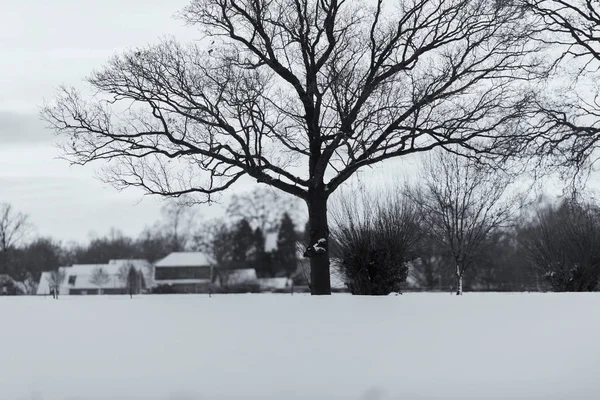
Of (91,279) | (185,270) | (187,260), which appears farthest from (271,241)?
(91,279)

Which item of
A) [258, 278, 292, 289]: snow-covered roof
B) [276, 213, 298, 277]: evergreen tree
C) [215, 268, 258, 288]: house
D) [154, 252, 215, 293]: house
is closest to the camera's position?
[258, 278, 292, 289]: snow-covered roof

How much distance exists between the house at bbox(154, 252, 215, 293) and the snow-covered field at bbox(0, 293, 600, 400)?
72.5 metres

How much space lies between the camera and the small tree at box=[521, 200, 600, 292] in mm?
19516

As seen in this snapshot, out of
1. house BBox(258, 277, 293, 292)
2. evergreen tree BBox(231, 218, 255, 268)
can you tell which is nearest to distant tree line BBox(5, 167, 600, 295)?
house BBox(258, 277, 293, 292)

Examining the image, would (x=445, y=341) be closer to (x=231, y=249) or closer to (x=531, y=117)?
A: (x=531, y=117)

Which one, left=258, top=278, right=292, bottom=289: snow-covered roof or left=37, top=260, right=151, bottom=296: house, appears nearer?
left=258, top=278, right=292, bottom=289: snow-covered roof

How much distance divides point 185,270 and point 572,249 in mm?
70462

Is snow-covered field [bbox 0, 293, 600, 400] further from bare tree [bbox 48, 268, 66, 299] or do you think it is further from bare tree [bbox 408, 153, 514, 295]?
bare tree [bbox 48, 268, 66, 299]

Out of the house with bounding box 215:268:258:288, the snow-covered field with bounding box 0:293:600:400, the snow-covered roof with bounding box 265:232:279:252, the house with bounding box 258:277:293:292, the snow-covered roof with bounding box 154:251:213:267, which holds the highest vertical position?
the snow-covered roof with bounding box 265:232:279:252

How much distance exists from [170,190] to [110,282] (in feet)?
240

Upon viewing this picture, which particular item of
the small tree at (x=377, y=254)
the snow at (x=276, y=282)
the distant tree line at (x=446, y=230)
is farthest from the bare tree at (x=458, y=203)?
the snow at (x=276, y=282)

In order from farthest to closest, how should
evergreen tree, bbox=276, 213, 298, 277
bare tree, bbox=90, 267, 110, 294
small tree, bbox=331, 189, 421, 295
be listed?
bare tree, bbox=90, 267, 110, 294
evergreen tree, bbox=276, 213, 298, 277
small tree, bbox=331, 189, 421, 295

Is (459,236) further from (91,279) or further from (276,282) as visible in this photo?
(91,279)

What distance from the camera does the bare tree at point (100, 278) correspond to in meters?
85.0
